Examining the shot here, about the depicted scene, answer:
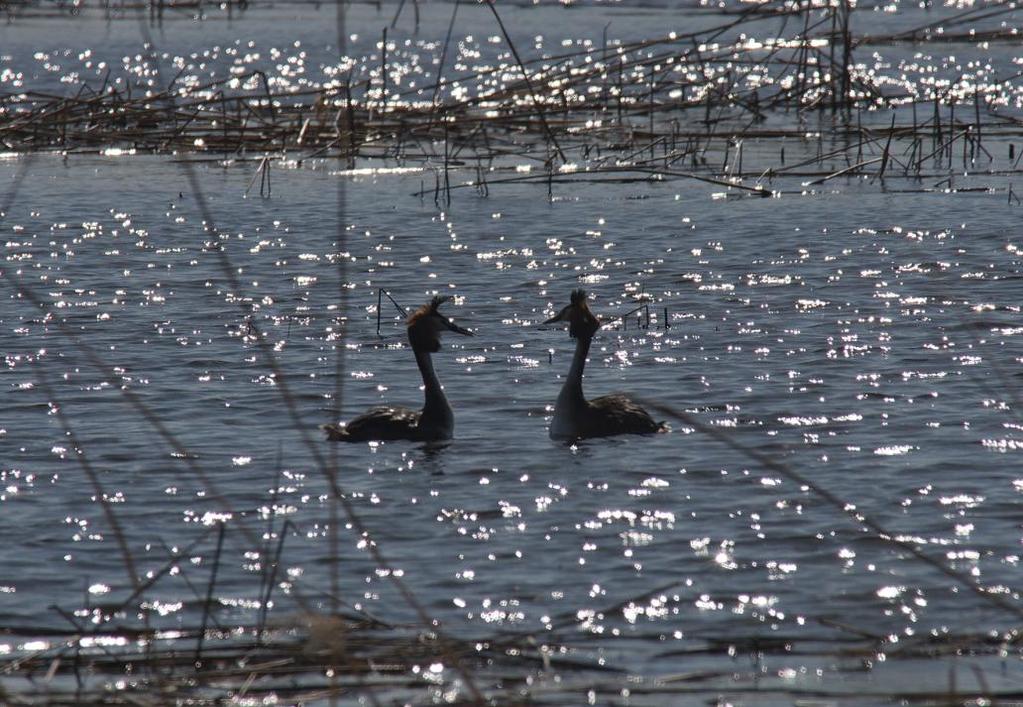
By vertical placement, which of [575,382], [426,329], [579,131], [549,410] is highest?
[579,131]

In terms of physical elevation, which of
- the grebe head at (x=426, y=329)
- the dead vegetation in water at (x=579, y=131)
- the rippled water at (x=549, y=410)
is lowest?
the rippled water at (x=549, y=410)

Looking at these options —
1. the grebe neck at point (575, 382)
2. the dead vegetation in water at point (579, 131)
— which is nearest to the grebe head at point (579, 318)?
the grebe neck at point (575, 382)

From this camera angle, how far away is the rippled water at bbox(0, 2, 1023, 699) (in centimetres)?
691

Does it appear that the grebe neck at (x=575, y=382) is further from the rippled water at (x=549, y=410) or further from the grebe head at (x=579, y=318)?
the rippled water at (x=549, y=410)

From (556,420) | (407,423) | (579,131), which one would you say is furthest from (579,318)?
(579,131)

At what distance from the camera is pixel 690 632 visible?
21.4 ft

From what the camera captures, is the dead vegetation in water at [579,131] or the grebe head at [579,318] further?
the dead vegetation in water at [579,131]

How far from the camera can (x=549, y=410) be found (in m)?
10.3

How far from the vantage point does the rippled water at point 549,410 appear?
6.91 metres

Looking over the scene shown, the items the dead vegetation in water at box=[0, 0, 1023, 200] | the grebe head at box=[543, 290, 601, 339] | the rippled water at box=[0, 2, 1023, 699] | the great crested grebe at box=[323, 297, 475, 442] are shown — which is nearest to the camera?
the rippled water at box=[0, 2, 1023, 699]

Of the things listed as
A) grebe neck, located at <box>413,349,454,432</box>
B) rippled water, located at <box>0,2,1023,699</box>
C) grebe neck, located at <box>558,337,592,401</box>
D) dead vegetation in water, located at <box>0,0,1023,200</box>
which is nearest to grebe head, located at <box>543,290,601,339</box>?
grebe neck, located at <box>558,337,592,401</box>

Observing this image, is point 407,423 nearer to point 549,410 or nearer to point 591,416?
point 591,416

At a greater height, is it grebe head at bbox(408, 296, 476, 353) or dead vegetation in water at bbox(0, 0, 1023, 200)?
dead vegetation in water at bbox(0, 0, 1023, 200)

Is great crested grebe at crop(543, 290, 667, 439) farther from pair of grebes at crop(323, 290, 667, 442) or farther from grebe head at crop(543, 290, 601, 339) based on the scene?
grebe head at crop(543, 290, 601, 339)
